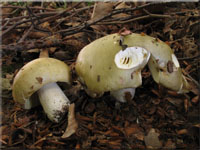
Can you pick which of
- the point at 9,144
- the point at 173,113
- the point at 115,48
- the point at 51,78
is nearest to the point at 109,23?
the point at 115,48

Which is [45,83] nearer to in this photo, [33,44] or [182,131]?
[33,44]

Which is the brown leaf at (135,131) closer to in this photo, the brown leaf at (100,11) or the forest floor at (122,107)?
the forest floor at (122,107)

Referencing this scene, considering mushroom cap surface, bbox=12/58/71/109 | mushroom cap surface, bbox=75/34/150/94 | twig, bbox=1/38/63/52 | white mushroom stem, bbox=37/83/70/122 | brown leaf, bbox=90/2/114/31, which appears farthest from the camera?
brown leaf, bbox=90/2/114/31

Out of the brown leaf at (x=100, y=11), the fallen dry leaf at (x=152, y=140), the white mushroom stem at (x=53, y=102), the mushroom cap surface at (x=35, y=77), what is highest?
the brown leaf at (x=100, y=11)

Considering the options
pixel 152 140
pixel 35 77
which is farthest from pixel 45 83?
pixel 152 140

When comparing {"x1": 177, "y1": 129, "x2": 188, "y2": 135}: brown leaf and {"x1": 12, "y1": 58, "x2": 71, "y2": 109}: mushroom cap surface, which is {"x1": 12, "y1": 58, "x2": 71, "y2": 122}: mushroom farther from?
{"x1": 177, "y1": 129, "x2": 188, "y2": 135}: brown leaf

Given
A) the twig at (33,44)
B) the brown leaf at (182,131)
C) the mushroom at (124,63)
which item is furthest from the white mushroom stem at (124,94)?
the twig at (33,44)

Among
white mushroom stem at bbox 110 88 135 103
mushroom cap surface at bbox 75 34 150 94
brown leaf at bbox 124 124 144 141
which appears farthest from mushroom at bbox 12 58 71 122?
brown leaf at bbox 124 124 144 141

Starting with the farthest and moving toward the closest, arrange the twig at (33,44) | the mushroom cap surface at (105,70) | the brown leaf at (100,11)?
the brown leaf at (100,11)
the twig at (33,44)
the mushroom cap surface at (105,70)
